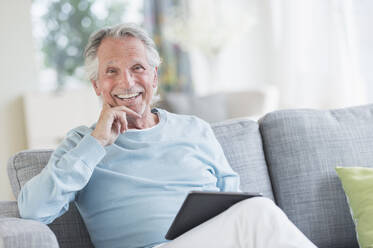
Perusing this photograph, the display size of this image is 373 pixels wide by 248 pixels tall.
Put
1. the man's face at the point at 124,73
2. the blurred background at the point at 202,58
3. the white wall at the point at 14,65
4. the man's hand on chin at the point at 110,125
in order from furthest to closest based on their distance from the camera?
the white wall at the point at 14,65 → the blurred background at the point at 202,58 → the man's face at the point at 124,73 → the man's hand on chin at the point at 110,125

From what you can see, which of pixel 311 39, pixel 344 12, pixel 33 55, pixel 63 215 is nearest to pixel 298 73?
pixel 311 39

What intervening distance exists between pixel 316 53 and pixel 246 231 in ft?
11.1

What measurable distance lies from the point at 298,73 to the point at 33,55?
2303 mm

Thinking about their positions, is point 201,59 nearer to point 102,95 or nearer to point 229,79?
point 229,79

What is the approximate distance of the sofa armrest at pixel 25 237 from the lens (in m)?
1.37

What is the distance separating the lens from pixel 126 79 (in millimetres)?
1922

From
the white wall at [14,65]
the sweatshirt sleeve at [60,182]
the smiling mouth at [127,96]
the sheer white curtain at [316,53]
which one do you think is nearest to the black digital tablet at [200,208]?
the sweatshirt sleeve at [60,182]

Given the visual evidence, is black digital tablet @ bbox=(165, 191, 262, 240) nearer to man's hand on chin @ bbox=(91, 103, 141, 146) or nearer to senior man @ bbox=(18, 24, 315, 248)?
senior man @ bbox=(18, 24, 315, 248)

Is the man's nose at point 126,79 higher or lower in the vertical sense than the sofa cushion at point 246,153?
higher

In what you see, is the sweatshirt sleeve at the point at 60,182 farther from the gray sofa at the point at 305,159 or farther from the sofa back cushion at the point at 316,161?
the sofa back cushion at the point at 316,161

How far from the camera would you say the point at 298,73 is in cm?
489

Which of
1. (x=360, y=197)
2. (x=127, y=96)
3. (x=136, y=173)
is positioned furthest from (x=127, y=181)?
(x=360, y=197)

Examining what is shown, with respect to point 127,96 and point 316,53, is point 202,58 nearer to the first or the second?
point 316,53

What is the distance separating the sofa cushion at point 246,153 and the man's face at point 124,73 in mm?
312
